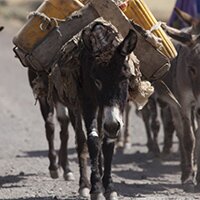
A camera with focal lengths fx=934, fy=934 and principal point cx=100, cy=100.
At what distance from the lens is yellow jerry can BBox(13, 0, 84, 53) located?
10.8 m

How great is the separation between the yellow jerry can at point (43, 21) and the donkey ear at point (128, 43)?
1.61 metres

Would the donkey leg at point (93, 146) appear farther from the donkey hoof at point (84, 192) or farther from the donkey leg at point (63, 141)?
the donkey leg at point (63, 141)

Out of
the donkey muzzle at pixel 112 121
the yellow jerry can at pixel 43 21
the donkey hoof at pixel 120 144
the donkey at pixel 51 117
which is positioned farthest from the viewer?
the donkey hoof at pixel 120 144

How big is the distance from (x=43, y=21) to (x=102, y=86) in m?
1.85

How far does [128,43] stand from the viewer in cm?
924

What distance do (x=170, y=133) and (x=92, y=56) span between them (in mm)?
5813

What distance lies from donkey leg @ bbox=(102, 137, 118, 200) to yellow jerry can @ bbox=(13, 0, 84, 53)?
5.19 feet

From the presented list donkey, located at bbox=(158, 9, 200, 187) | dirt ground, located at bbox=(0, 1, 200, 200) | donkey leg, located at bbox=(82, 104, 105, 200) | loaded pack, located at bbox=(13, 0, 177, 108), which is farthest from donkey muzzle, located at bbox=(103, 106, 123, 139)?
donkey, located at bbox=(158, 9, 200, 187)

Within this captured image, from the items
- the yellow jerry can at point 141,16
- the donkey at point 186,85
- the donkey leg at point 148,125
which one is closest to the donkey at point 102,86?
the yellow jerry can at point 141,16

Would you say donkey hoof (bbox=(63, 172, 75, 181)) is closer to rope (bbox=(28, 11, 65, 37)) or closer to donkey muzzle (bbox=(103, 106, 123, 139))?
rope (bbox=(28, 11, 65, 37))

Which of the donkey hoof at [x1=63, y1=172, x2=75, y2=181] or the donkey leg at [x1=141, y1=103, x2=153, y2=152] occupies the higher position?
the donkey hoof at [x1=63, y1=172, x2=75, y2=181]

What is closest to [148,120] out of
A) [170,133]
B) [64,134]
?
[170,133]

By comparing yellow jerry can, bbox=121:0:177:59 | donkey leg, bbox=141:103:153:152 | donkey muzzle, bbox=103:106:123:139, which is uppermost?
yellow jerry can, bbox=121:0:177:59

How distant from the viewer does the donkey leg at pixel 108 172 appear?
9.80 m
